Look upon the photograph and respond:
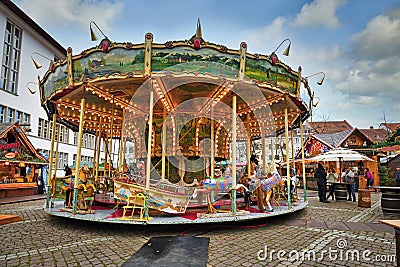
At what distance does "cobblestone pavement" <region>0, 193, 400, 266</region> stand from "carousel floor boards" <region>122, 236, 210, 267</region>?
0.16m

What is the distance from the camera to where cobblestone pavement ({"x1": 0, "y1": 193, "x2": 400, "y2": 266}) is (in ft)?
14.7

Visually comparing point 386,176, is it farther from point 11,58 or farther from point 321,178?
point 11,58

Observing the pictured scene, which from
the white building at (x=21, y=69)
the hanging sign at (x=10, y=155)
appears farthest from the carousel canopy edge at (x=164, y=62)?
the white building at (x=21, y=69)

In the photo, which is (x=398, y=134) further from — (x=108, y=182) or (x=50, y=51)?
(x=50, y=51)

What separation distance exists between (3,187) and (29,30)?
16.5 m

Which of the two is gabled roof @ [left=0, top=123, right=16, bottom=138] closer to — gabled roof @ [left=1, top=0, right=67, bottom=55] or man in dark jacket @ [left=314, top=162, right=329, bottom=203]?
gabled roof @ [left=1, top=0, right=67, bottom=55]

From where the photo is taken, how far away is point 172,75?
6.58 meters

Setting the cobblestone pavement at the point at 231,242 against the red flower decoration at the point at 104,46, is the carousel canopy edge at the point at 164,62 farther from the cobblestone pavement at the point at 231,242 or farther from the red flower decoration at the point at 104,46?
the cobblestone pavement at the point at 231,242

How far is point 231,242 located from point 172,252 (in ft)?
4.61

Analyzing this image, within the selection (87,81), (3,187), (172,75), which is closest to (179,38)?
(172,75)

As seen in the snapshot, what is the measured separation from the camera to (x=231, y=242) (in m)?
5.58

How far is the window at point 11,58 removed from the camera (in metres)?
22.4

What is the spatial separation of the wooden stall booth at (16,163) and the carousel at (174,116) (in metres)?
5.75

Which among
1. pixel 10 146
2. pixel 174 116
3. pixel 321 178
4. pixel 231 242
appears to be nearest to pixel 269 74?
pixel 174 116
